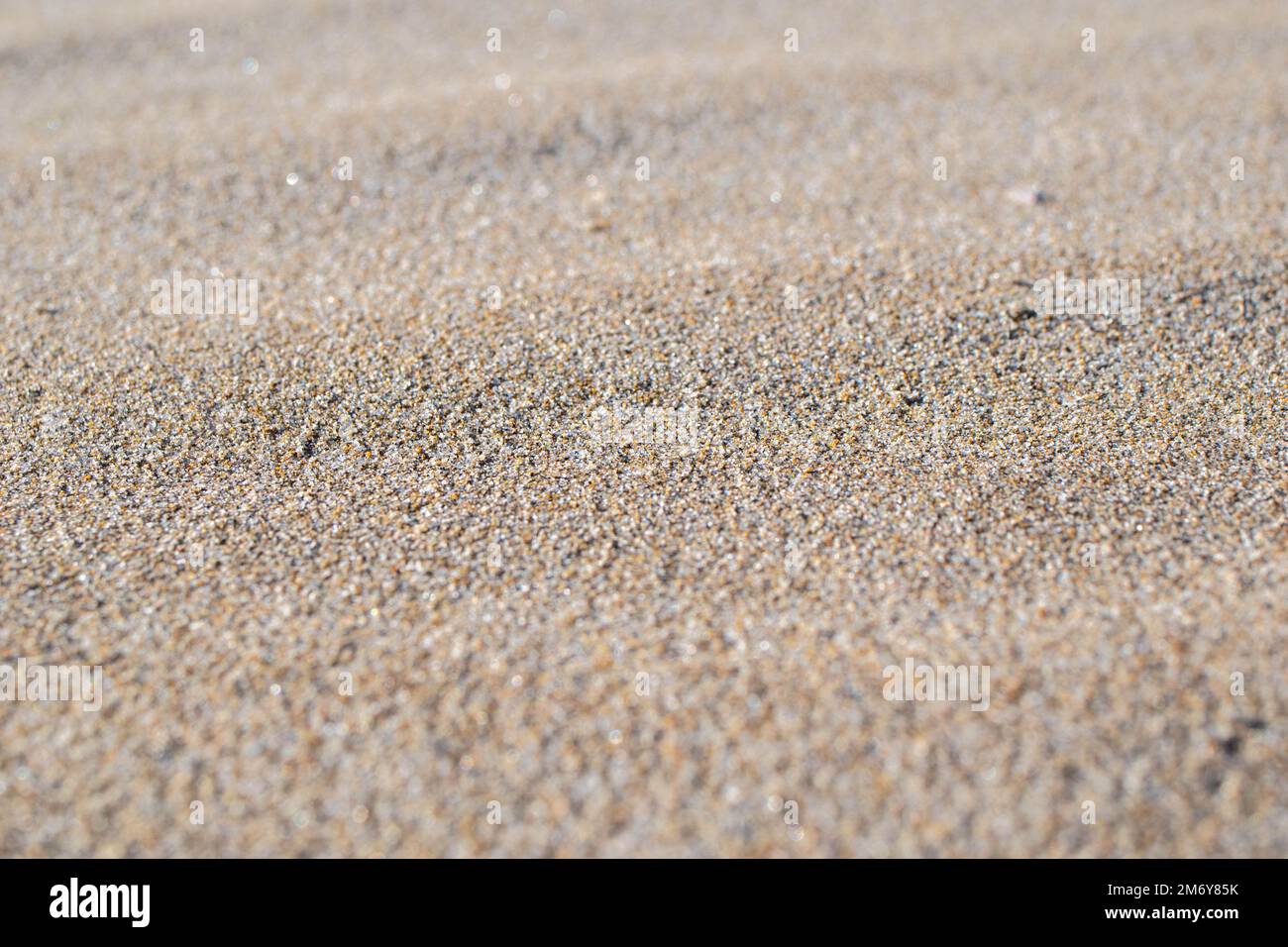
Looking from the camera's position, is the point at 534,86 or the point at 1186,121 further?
the point at 534,86

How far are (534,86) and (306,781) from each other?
3.65 meters

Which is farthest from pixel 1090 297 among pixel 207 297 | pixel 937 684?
pixel 207 297

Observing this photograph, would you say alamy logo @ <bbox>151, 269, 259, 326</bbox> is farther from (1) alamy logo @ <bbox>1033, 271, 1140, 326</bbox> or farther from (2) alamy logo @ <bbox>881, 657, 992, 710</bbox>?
(1) alamy logo @ <bbox>1033, 271, 1140, 326</bbox>

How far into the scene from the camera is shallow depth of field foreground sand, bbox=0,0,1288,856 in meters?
1.89

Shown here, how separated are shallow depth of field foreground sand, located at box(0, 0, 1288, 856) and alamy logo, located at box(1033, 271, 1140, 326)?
5 cm

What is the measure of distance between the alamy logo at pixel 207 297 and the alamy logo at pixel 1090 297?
8.29 ft

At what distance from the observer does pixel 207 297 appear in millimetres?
3410

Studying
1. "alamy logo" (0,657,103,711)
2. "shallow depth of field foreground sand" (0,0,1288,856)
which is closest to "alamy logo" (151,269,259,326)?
"shallow depth of field foreground sand" (0,0,1288,856)

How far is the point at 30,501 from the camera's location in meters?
2.61

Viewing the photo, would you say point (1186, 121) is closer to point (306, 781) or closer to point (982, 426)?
point (982, 426)
